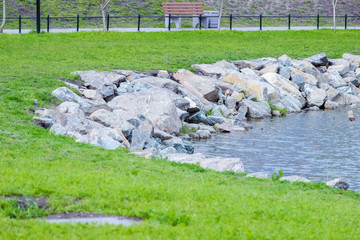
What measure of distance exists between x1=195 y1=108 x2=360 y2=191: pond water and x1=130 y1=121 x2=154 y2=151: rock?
148 cm

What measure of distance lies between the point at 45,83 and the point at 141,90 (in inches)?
118

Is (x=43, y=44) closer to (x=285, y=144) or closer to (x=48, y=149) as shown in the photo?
(x=285, y=144)

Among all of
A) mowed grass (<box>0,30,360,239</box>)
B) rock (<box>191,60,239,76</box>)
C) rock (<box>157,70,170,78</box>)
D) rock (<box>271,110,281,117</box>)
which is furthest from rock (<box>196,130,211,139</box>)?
rock (<box>191,60,239,76</box>)

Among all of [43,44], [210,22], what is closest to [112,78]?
[43,44]

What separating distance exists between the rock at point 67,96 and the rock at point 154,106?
0.99 metres

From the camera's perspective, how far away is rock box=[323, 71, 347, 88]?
27.5 meters

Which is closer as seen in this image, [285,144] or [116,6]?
[285,144]

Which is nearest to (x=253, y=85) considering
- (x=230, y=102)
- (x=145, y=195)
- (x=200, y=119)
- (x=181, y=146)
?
(x=230, y=102)

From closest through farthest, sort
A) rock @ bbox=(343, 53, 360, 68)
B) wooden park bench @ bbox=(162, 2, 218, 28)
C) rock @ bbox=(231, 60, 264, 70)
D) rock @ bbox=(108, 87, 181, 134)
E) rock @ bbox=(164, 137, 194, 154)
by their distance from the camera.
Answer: rock @ bbox=(164, 137, 194, 154) → rock @ bbox=(108, 87, 181, 134) → rock @ bbox=(231, 60, 264, 70) → rock @ bbox=(343, 53, 360, 68) → wooden park bench @ bbox=(162, 2, 218, 28)

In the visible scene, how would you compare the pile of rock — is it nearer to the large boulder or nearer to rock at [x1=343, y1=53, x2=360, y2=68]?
the large boulder

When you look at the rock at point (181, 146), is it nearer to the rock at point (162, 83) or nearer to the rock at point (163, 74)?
the rock at point (162, 83)

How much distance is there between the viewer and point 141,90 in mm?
20297

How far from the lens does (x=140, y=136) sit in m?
15.4

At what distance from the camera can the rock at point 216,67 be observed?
24922 mm
